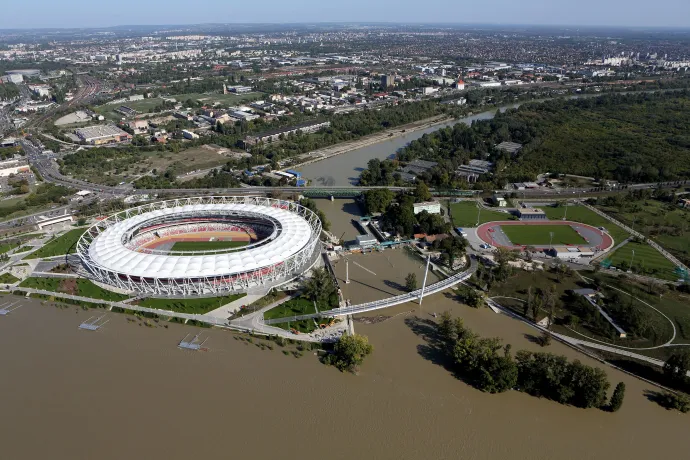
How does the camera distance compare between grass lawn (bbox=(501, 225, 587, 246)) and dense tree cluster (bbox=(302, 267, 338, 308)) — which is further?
grass lawn (bbox=(501, 225, 587, 246))

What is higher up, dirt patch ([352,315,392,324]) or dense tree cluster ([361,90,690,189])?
dense tree cluster ([361,90,690,189])

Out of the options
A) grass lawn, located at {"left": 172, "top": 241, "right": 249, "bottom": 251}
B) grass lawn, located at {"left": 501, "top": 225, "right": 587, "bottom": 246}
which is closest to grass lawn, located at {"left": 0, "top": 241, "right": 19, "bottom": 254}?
grass lawn, located at {"left": 172, "top": 241, "right": 249, "bottom": 251}

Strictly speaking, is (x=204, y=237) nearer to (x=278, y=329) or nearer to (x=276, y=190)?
(x=276, y=190)

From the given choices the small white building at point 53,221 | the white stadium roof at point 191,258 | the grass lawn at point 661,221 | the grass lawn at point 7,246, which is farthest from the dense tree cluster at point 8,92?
the grass lawn at point 661,221

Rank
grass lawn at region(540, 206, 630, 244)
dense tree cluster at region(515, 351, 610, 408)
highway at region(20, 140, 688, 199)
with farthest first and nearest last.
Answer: highway at region(20, 140, 688, 199), grass lawn at region(540, 206, 630, 244), dense tree cluster at region(515, 351, 610, 408)

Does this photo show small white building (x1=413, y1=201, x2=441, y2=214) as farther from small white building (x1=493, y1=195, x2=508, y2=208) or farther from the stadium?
the stadium

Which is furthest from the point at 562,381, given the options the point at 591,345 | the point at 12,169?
the point at 12,169
